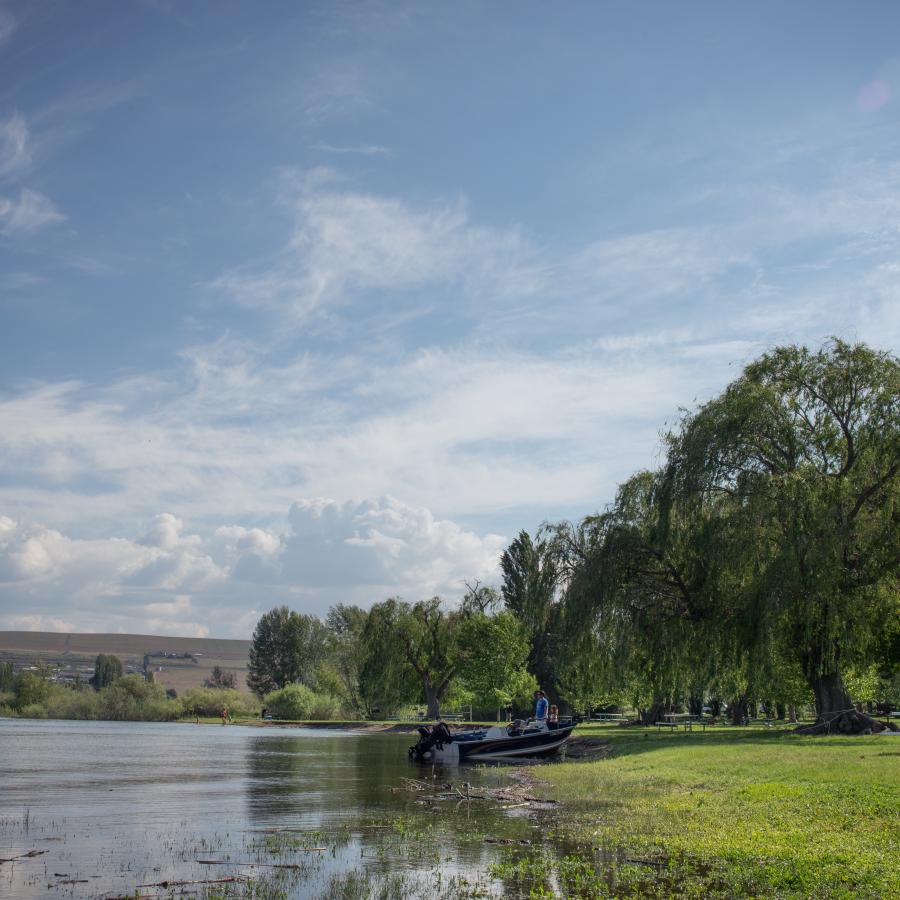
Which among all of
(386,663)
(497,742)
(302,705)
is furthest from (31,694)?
(497,742)

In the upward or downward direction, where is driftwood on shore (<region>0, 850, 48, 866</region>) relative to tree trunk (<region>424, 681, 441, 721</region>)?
upward

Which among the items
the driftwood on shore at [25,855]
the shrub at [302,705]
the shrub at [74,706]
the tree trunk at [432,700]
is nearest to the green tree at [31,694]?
the shrub at [74,706]

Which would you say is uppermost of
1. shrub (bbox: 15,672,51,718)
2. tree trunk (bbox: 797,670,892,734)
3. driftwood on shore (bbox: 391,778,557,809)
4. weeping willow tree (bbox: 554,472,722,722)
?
weeping willow tree (bbox: 554,472,722,722)

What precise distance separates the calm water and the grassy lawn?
1.74 metres

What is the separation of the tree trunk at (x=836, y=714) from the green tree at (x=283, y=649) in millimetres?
90371

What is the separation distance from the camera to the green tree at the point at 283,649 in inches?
4672

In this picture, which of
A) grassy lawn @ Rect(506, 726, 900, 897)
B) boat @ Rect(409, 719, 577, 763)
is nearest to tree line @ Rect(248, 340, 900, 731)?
boat @ Rect(409, 719, 577, 763)

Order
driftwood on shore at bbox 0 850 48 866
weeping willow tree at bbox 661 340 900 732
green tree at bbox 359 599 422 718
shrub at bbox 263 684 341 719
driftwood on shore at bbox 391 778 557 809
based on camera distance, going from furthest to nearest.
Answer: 1. shrub at bbox 263 684 341 719
2. green tree at bbox 359 599 422 718
3. weeping willow tree at bbox 661 340 900 732
4. driftwood on shore at bbox 391 778 557 809
5. driftwood on shore at bbox 0 850 48 866

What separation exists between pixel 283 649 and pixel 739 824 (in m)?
110

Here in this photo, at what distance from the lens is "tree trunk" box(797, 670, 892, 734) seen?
3291cm

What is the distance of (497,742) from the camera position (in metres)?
37.7

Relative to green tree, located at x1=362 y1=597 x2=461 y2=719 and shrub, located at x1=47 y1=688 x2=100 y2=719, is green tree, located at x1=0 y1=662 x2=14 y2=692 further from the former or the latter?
green tree, located at x1=362 y1=597 x2=461 y2=719

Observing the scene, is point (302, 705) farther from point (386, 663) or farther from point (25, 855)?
point (25, 855)

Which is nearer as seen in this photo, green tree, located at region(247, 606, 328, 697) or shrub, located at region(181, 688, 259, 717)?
shrub, located at region(181, 688, 259, 717)
